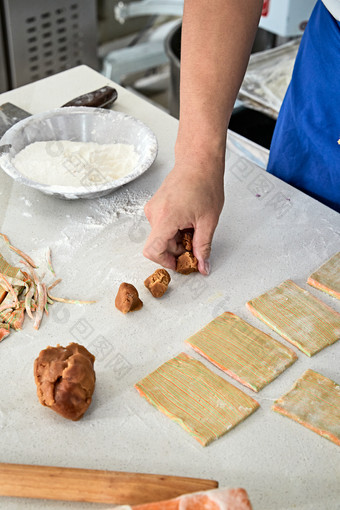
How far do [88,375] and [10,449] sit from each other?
7.0 inches

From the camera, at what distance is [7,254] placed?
1.33 metres

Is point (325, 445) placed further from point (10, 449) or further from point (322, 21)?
point (322, 21)

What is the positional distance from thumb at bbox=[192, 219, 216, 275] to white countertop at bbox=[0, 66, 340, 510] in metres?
0.05

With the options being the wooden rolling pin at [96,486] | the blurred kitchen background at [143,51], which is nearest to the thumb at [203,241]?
the wooden rolling pin at [96,486]

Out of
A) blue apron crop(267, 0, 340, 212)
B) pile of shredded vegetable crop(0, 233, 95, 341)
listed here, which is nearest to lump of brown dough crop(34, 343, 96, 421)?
pile of shredded vegetable crop(0, 233, 95, 341)

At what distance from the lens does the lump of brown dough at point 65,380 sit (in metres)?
0.98

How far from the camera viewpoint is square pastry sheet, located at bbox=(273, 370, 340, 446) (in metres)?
1.00

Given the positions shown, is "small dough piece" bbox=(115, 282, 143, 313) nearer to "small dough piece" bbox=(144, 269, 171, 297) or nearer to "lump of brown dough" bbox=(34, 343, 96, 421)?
"small dough piece" bbox=(144, 269, 171, 297)

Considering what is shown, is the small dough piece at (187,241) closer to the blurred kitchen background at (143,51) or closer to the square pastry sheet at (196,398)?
the square pastry sheet at (196,398)

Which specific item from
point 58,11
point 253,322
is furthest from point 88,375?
point 58,11

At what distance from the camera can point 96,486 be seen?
870 millimetres

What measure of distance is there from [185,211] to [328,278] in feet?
1.19

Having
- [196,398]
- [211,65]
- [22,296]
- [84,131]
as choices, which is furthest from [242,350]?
[84,131]

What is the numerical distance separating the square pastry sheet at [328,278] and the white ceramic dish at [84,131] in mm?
508
